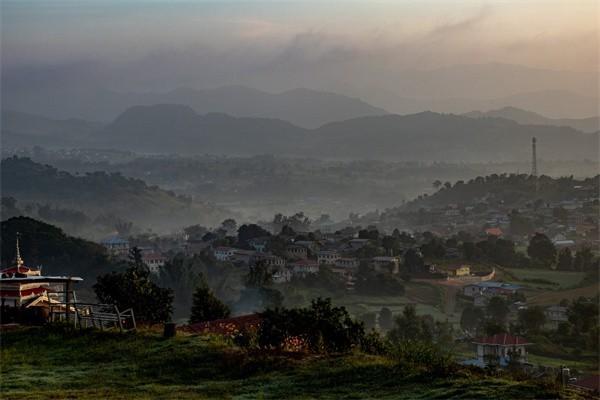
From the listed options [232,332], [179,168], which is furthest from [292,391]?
[179,168]

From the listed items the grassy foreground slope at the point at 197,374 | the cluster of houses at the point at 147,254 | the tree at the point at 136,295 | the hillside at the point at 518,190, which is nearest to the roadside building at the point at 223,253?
the cluster of houses at the point at 147,254

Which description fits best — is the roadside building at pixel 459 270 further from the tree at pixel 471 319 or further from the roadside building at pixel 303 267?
the tree at pixel 471 319

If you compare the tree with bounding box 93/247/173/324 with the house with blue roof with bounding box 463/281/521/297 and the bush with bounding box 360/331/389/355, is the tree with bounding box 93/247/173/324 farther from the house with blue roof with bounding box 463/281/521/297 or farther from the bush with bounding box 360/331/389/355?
the house with blue roof with bounding box 463/281/521/297

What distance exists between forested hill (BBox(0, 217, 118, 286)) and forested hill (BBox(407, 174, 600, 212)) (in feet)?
130

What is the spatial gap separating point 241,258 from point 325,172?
10555 centimetres

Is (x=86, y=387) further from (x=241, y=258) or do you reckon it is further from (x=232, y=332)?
(x=241, y=258)

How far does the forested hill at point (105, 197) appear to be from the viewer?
109688 mm

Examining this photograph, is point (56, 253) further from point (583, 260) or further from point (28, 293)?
point (28, 293)

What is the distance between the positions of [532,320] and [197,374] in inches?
903

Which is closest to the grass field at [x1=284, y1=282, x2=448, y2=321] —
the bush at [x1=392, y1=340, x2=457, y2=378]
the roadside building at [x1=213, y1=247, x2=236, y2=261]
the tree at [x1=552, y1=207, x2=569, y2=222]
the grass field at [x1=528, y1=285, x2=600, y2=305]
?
the grass field at [x1=528, y1=285, x2=600, y2=305]

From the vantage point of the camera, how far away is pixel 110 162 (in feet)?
602

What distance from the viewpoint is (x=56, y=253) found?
49656 millimetres

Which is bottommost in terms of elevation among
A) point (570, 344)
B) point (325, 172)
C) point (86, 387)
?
point (570, 344)

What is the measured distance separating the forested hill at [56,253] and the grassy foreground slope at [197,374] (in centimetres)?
3734
